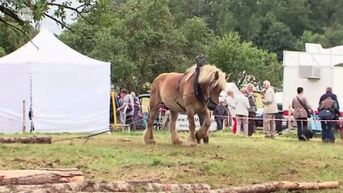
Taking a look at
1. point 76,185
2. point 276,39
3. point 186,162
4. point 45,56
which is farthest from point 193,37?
point 276,39

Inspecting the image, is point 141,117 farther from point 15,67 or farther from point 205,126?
point 205,126

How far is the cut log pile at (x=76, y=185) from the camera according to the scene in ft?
24.1

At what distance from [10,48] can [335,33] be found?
5955 cm

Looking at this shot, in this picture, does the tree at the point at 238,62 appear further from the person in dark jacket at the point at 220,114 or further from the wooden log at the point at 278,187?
the wooden log at the point at 278,187

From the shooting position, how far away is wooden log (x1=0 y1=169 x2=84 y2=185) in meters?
7.93

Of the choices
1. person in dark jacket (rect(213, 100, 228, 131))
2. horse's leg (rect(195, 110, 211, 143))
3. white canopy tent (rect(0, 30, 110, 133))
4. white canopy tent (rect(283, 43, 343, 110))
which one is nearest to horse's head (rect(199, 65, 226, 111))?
horse's leg (rect(195, 110, 211, 143))

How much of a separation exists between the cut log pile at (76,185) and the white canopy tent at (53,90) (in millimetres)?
14015

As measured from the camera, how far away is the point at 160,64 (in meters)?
39.4

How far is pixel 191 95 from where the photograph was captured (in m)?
14.7

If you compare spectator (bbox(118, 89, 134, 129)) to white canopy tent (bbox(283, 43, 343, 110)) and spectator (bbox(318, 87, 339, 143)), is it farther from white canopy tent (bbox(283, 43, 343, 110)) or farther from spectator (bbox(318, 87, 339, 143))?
spectator (bbox(318, 87, 339, 143))

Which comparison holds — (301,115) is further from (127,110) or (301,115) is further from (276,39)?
(276,39)

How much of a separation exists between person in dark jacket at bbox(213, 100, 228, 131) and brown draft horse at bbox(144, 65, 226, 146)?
975 centimetres

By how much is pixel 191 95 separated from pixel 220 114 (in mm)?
11637

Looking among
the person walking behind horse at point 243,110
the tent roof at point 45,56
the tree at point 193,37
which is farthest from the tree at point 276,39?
the tent roof at point 45,56
